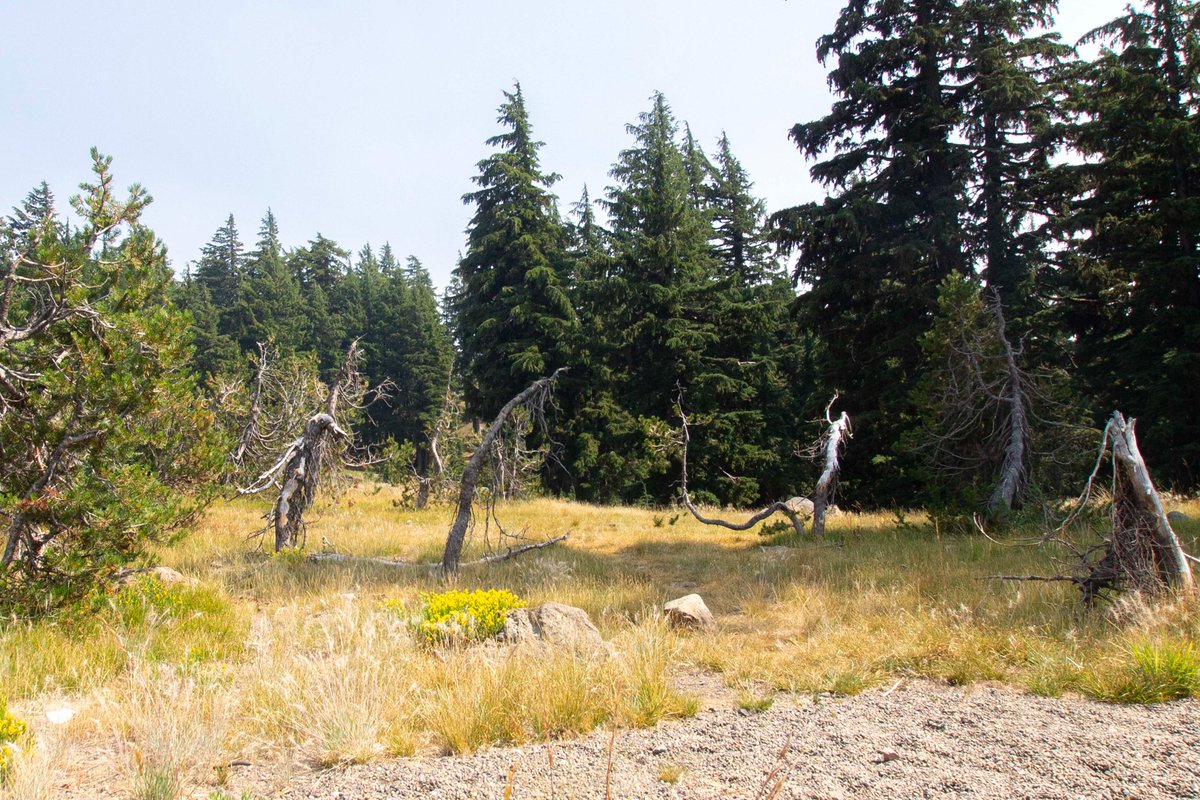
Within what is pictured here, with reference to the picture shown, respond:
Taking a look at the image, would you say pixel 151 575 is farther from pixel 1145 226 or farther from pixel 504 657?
pixel 1145 226

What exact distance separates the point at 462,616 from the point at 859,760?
11.2 feet

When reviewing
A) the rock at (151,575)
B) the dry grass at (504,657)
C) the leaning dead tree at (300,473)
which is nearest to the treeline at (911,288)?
the dry grass at (504,657)

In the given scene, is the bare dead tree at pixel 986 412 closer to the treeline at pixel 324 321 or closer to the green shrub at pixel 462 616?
the green shrub at pixel 462 616

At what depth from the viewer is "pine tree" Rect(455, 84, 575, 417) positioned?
2505 cm

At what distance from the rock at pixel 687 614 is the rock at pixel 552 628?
1068 mm

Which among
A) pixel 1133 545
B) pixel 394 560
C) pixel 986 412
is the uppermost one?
pixel 986 412

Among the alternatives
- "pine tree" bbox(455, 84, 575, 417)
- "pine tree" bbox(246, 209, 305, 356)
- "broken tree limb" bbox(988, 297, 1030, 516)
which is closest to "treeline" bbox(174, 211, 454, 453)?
"pine tree" bbox(246, 209, 305, 356)

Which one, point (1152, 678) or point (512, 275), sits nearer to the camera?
point (1152, 678)

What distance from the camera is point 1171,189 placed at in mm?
14805

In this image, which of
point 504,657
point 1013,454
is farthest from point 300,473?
point 1013,454

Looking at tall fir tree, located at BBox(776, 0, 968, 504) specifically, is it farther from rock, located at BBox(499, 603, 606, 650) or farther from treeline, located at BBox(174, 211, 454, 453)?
treeline, located at BBox(174, 211, 454, 453)

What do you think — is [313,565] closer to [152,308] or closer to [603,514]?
[152,308]

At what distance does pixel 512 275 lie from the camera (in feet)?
86.6

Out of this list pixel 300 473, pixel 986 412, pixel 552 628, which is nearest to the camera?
pixel 552 628
